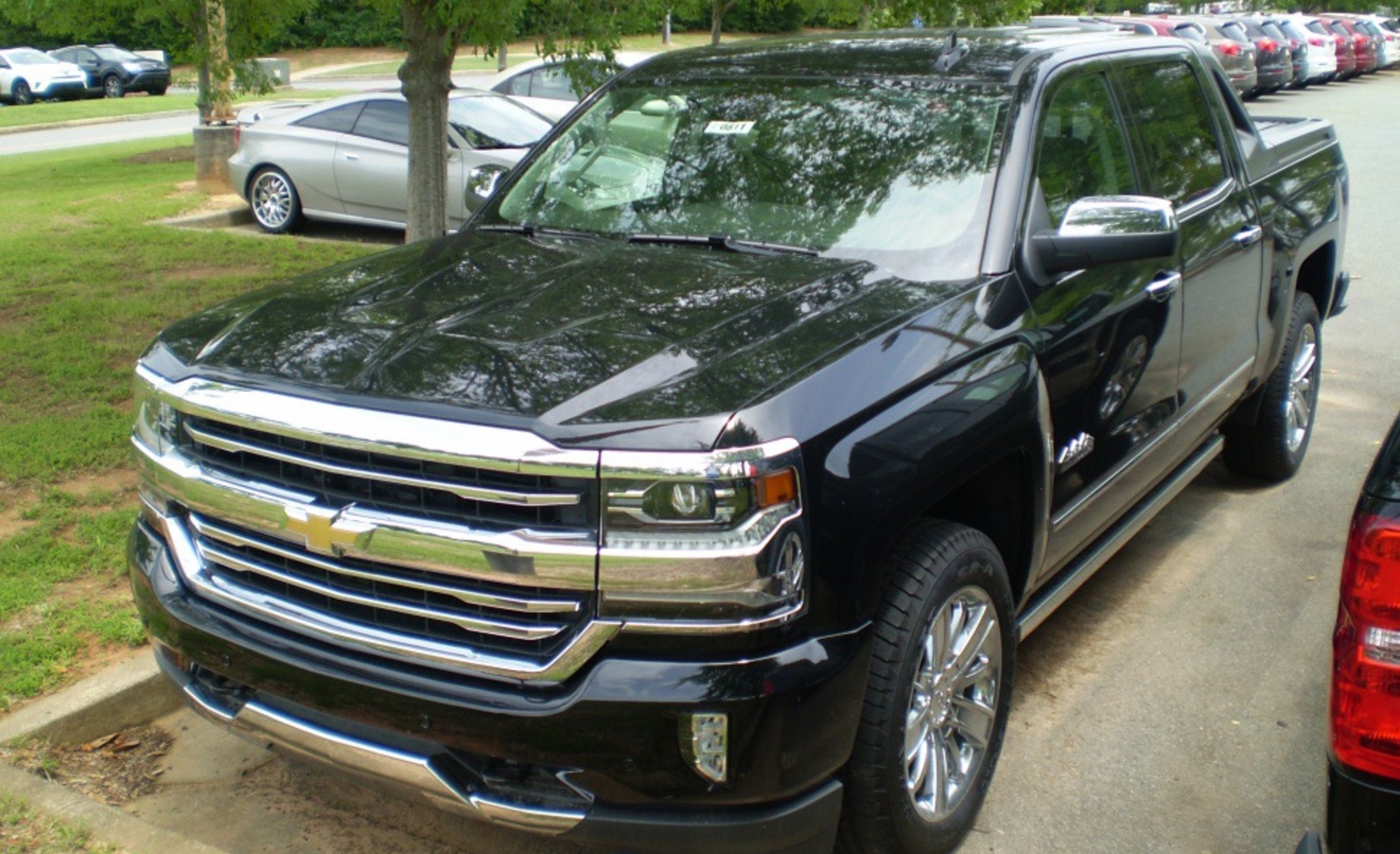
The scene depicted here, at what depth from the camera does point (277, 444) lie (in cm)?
306

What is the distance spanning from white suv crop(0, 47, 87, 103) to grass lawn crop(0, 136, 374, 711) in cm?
2849

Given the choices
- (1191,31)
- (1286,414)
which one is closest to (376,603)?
(1286,414)

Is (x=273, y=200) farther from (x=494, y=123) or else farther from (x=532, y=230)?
(x=532, y=230)

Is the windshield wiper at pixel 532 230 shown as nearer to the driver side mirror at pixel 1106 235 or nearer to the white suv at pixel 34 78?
the driver side mirror at pixel 1106 235

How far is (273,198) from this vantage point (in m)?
12.9

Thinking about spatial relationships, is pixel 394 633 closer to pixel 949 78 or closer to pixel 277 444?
pixel 277 444

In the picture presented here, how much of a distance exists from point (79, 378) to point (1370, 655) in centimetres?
626

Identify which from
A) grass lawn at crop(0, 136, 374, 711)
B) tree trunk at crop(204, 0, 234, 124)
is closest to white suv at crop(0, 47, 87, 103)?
grass lawn at crop(0, 136, 374, 711)

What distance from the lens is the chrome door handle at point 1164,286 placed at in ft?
14.1

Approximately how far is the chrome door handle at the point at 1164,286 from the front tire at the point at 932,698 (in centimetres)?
127

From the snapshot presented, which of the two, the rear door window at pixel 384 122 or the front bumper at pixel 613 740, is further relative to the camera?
the rear door window at pixel 384 122

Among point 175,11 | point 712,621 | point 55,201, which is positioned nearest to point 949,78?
point 712,621

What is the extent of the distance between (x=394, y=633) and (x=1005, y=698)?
163 centimetres

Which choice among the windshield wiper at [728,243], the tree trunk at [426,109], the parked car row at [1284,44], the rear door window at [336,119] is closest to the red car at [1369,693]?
the windshield wiper at [728,243]
